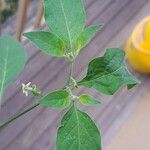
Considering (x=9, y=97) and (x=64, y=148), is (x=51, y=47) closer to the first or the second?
(x=64, y=148)

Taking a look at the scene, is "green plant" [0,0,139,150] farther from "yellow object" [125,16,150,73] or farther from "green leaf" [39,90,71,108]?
"yellow object" [125,16,150,73]

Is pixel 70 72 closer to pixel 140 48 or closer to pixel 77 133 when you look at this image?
pixel 77 133

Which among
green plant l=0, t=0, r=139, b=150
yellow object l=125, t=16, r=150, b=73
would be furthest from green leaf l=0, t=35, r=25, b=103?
yellow object l=125, t=16, r=150, b=73

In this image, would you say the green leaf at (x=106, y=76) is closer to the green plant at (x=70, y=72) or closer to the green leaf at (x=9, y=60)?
the green plant at (x=70, y=72)

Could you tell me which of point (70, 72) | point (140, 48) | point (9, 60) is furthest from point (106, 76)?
point (140, 48)

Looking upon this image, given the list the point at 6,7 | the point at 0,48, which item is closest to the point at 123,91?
the point at 0,48
